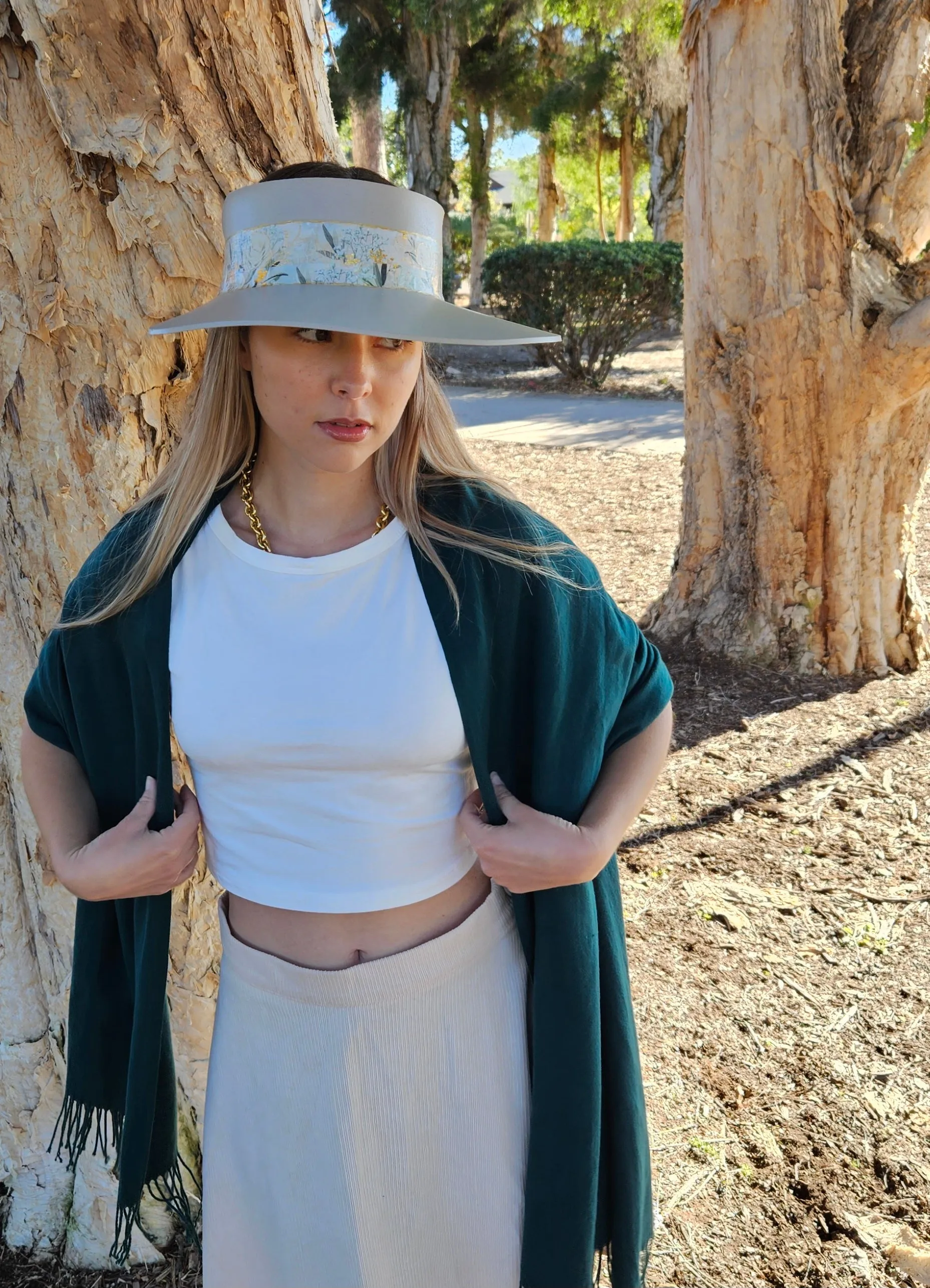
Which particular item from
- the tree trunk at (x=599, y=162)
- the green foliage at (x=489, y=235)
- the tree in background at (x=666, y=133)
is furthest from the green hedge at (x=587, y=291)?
the tree trunk at (x=599, y=162)

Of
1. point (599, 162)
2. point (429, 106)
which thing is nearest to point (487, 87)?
point (429, 106)

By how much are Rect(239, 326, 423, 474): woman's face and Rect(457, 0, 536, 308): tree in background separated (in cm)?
2165

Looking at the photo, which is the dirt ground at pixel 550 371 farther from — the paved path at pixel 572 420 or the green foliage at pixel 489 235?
the green foliage at pixel 489 235

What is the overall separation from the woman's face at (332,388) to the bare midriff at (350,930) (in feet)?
2.07

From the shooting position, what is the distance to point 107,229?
1864 mm

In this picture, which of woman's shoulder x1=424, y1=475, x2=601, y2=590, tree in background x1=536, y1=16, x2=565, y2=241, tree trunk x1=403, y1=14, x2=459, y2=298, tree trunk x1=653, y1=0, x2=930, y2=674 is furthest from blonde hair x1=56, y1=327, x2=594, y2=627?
tree in background x1=536, y1=16, x2=565, y2=241

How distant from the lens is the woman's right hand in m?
1.49

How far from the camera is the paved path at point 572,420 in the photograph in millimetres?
10742

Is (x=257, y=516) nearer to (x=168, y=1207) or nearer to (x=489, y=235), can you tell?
(x=168, y=1207)

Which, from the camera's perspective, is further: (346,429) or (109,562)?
(109,562)

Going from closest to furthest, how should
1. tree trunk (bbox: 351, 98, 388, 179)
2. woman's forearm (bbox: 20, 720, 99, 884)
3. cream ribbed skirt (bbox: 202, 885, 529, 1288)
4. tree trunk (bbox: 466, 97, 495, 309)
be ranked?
cream ribbed skirt (bbox: 202, 885, 529, 1288) < woman's forearm (bbox: 20, 720, 99, 884) < tree trunk (bbox: 351, 98, 388, 179) < tree trunk (bbox: 466, 97, 495, 309)

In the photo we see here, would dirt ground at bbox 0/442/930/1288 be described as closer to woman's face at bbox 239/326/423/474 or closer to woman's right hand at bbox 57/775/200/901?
woman's right hand at bbox 57/775/200/901

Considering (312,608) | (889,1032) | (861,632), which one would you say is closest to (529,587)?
(312,608)

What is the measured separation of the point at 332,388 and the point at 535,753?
585mm
